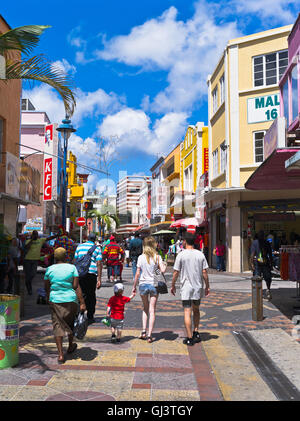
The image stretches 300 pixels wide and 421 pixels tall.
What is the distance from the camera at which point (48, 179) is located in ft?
98.6

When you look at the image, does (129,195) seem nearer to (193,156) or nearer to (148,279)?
(193,156)

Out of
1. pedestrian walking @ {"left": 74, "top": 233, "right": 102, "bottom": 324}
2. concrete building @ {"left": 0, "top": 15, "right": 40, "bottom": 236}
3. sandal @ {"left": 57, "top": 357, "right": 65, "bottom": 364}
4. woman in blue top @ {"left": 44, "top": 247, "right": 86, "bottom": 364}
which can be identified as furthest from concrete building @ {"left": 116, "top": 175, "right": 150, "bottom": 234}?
sandal @ {"left": 57, "top": 357, "right": 65, "bottom": 364}

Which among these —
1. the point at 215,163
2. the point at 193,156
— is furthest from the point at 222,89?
the point at 193,156

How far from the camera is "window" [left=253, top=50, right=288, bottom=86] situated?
2069 cm

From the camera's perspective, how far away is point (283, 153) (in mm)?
7988

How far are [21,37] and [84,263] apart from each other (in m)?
3.99

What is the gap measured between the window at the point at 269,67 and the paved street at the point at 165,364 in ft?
48.9

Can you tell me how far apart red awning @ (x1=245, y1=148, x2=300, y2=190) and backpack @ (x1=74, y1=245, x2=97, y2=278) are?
3932 millimetres

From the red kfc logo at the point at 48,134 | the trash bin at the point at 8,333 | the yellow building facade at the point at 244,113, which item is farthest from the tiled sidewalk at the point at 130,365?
the red kfc logo at the point at 48,134

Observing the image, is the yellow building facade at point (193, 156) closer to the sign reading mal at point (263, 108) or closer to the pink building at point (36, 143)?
the sign reading mal at point (263, 108)

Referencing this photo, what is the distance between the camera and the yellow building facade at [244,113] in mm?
21000

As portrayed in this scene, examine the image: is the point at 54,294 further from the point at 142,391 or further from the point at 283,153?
the point at 283,153

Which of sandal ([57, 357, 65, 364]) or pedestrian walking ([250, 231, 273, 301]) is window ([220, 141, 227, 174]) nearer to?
pedestrian walking ([250, 231, 273, 301])
